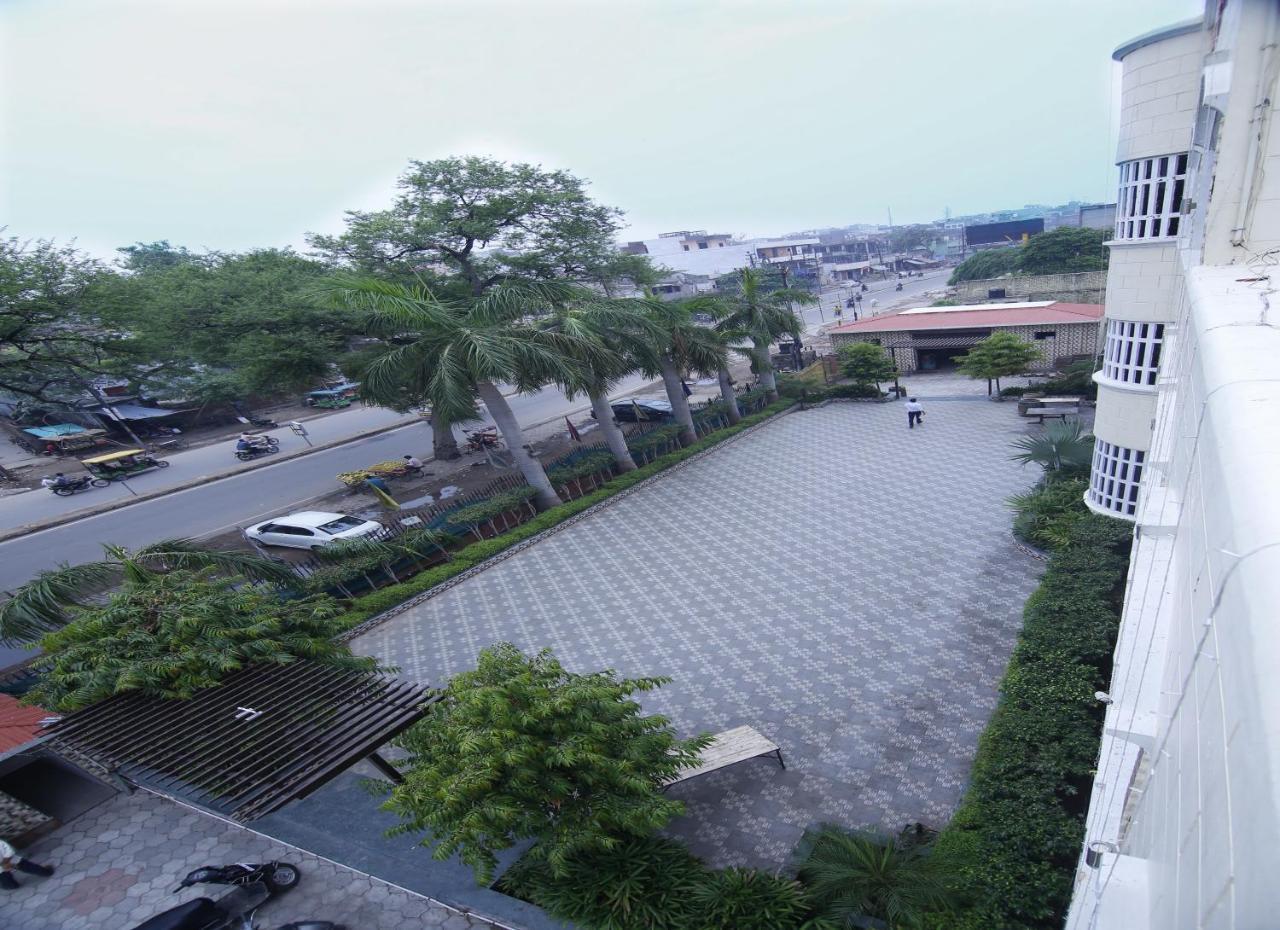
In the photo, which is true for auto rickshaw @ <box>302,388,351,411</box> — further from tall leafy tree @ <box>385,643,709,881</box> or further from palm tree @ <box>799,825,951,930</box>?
palm tree @ <box>799,825,951,930</box>

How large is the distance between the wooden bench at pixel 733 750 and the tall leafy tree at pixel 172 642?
11.7 feet

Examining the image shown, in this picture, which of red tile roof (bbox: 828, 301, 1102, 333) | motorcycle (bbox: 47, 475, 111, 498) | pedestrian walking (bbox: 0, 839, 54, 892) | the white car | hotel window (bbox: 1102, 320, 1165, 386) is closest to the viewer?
pedestrian walking (bbox: 0, 839, 54, 892)

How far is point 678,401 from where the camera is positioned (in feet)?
57.4

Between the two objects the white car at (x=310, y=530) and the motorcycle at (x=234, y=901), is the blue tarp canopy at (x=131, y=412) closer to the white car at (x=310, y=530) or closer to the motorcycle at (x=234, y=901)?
the white car at (x=310, y=530)

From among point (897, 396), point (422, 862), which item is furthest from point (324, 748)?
point (897, 396)

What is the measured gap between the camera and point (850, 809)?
6.06 m

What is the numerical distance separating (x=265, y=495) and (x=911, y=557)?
55.6 feet

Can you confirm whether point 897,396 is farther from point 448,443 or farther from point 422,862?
point 422,862

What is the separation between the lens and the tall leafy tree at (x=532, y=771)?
4336mm

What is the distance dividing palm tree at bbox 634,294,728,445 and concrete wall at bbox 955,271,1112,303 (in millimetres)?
23270

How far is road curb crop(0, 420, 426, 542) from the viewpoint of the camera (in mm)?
16297

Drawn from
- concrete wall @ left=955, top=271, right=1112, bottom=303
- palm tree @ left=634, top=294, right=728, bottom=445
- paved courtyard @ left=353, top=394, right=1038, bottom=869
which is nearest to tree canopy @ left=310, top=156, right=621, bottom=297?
palm tree @ left=634, top=294, right=728, bottom=445

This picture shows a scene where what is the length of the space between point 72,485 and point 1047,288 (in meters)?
42.3

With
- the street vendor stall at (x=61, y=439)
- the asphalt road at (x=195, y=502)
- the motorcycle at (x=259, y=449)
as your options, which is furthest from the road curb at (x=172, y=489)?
the street vendor stall at (x=61, y=439)
